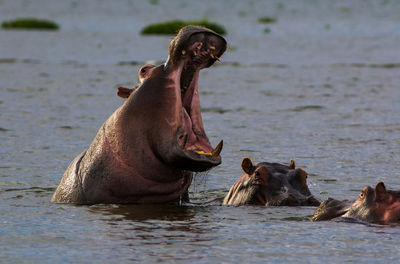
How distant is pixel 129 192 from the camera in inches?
327

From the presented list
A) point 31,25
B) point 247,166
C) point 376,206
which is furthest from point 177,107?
point 31,25

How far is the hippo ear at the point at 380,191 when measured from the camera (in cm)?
727

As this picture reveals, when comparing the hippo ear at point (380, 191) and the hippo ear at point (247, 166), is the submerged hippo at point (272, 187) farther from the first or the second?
the hippo ear at point (380, 191)

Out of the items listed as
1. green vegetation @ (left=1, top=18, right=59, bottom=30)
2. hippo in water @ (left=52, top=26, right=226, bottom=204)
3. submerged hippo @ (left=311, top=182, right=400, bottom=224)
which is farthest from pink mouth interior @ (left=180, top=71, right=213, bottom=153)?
green vegetation @ (left=1, top=18, right=59, bottom=30)

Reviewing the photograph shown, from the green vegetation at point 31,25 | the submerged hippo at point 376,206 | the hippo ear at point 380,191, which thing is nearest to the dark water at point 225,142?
the submerged hippo at point 376,206

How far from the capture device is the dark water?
688 centimetres

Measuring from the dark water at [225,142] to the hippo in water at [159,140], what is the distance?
20cm

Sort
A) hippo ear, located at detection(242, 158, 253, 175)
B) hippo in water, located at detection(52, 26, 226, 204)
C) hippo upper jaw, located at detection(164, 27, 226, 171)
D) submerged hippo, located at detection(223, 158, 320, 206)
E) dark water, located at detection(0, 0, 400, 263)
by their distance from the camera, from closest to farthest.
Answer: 1. dark water, located at detection(0, 0, 400, 263)
2. hippo upper jaw, located at detection(164, 27, 226, 171)
3. hippo in water, located at detection(52, 26, 226, 204)
4. submerged hippo, located at detection(223, 158, 320, 206)
5. hippo ear, located at detection(242, 158, 253, 175)

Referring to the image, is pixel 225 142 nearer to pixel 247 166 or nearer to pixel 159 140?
pixel 247 166

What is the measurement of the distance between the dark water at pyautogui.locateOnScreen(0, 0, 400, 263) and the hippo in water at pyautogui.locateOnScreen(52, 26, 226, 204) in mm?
201

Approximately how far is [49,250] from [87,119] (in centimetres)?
892

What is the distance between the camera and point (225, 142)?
44.6 feet

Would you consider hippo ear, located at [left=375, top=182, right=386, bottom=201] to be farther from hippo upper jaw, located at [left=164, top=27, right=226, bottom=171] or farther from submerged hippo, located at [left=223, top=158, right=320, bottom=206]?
submerged hippo, located at [left=223, top=158, right=320, bottom=206]

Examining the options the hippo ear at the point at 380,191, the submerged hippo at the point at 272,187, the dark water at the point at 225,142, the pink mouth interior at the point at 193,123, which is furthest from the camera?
the submerged hippo at the point at 272,187
